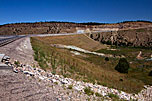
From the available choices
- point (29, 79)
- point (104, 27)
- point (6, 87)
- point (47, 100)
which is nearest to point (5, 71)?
point (29, 79)

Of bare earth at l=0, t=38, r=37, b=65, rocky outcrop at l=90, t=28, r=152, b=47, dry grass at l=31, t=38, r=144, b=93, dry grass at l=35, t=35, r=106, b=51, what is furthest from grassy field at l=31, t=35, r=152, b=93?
rocky outcrop at l=90, t=28, r=152, b=47

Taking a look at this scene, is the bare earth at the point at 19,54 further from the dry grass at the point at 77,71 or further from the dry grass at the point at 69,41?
the dry grass at the point at 69,41

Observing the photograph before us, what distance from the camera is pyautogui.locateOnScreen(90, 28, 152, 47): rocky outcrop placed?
341 feet

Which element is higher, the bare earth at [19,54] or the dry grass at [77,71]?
the bare earth at [19,54]

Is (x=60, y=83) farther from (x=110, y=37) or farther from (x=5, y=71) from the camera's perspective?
(x=110, y=37)

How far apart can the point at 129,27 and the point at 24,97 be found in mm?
137775

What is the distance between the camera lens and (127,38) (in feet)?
362

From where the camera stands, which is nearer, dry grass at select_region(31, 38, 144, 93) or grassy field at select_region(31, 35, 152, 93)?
dry grass at select_region(31, 38, 144, 93)

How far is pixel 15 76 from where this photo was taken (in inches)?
285

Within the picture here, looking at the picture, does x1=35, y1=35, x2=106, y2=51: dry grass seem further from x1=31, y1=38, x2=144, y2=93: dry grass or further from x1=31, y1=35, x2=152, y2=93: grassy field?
x1=31, y1=38, x2=144, y2=93: dry grass

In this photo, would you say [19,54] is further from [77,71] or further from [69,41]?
[69,41]

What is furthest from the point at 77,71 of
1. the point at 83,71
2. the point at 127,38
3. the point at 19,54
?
the point at 127,38

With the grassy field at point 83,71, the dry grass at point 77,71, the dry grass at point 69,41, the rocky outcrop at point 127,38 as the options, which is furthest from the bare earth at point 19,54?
the rocky outcrop at point 127,38

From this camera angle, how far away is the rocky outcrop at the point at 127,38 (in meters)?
104
